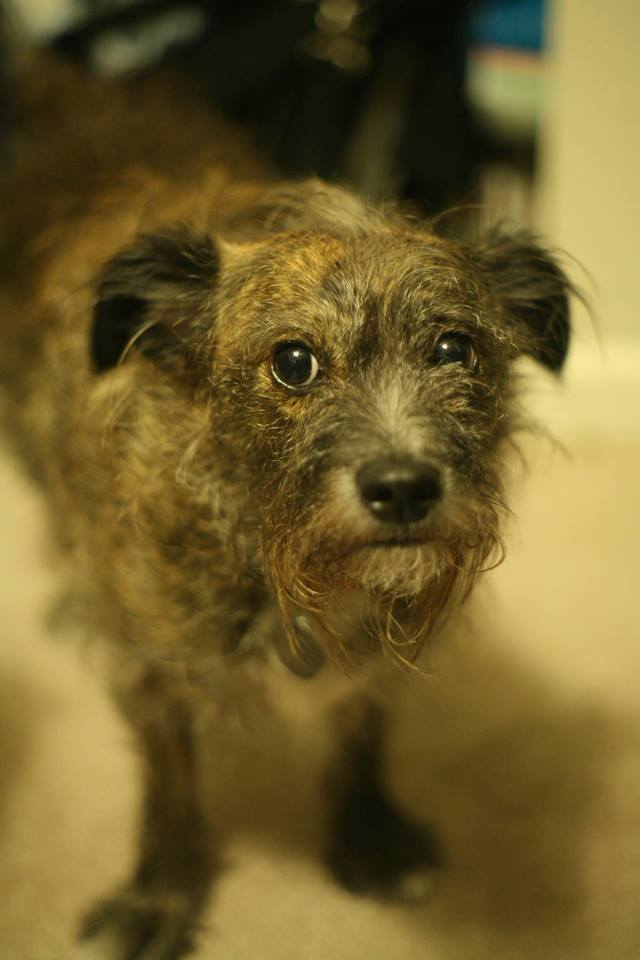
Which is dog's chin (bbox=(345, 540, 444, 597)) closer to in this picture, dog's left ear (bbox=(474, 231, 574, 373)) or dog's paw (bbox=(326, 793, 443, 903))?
dog's left ear (bbox=(474, 231, 574, 373))

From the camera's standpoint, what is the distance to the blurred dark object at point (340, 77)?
2.97 metres

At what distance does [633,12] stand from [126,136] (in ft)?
4.93

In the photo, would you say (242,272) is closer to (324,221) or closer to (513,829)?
(324,221)

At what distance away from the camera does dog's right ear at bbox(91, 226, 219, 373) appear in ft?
4.61

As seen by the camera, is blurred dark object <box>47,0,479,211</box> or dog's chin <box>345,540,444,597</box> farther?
blurred dark object <box>47,0,479,211</box>

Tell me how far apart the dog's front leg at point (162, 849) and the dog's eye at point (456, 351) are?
0.77 metres

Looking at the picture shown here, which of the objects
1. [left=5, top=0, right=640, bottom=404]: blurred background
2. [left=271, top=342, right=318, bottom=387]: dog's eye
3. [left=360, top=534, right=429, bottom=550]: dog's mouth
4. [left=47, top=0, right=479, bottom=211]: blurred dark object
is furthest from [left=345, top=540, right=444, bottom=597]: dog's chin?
[left=47, top=0, right=479, bottom=211]: blurred dark object

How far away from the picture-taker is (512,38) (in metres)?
3.14

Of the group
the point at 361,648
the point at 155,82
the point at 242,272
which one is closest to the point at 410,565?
the point at 361,648

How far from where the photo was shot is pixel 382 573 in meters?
1.17

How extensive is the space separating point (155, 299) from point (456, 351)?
20.3 inches

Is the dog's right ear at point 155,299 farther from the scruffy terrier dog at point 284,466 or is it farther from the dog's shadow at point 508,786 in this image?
the dog's shadow at point 508,786

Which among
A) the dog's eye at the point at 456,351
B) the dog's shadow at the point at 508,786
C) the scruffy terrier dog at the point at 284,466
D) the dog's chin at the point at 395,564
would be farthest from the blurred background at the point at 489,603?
the dog's chin at the point at 395,564

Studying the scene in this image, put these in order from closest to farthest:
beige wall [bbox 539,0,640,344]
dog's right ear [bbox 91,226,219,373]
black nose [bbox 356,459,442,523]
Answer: black nose [bbox 356,459,442,523] < dog's right ear [bbox 91,226,219,373] < beige wall [bbox 539,0,640,344]
